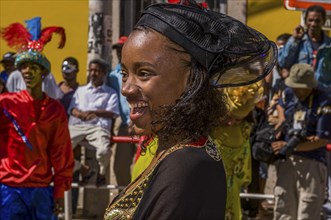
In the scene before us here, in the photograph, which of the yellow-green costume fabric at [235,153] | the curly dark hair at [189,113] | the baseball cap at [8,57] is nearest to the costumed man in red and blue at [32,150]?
the yellow-green costume fabric at [235,153]

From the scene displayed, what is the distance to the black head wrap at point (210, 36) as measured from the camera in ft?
8.18

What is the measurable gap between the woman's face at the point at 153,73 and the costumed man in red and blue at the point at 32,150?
13.8 feet

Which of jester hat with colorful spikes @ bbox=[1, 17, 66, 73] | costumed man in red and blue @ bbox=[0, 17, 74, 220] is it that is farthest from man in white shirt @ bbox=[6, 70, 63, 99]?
costumed man in red and blue @ bbox=[0, 17, 74, 220]

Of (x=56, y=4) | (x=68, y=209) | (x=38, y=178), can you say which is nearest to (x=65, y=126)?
(x=38, y=178)

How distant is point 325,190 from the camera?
26.2 feet

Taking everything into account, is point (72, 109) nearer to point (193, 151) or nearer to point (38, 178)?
point (38, 178)

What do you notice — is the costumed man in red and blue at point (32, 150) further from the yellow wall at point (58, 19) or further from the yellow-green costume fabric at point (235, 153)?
the yellow wall at point (58, 19)

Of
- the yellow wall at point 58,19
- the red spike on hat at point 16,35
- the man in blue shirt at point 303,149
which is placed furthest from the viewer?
the yellow wall at point 58,19

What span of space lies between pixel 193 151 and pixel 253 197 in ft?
19.9

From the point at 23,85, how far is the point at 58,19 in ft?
7.58

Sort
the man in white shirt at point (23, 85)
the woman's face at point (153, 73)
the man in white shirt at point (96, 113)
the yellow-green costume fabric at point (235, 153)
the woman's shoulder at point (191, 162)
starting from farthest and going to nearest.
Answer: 1. the man in white shirt at point (23, 85)
2. the man in white shirt at point (96, 113)
3. the yellow-green costume fabric at point (235, 153)
4. the woman's face at point (153, 73)
5. the woman's shoulder at point (191, 162)

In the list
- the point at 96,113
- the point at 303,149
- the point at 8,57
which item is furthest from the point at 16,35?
the point at 8,57

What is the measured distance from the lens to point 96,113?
909cm

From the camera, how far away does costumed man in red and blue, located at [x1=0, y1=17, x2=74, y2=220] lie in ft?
21.8
